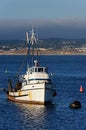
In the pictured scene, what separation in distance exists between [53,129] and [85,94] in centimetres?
3880

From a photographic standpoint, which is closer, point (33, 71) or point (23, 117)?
point (23, 117)

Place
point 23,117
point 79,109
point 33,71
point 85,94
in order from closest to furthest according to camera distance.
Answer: point 23,117 < point 79,109 < point 33,71 < point 85,94

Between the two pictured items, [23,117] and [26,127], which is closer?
[26,127]

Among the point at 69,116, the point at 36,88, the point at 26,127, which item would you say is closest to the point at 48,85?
the point at 36,88

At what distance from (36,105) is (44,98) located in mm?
1221

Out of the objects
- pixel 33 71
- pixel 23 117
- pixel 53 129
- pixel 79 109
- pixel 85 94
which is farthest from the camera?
pixel 85 94

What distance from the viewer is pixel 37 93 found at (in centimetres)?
8412

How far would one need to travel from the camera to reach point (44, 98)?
84.0 m

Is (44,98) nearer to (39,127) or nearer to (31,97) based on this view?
(31,97)

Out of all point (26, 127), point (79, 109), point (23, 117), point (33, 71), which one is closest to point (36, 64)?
point (33, 71)

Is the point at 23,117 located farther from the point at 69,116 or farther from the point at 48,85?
the point at 48,85

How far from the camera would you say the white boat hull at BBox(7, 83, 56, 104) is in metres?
83.6

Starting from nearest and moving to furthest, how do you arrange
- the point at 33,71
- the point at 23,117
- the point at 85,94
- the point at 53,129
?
the point at 53,129, the point at 23,117, the point at 33,71, the point at 85,94

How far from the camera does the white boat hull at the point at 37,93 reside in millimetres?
83562
